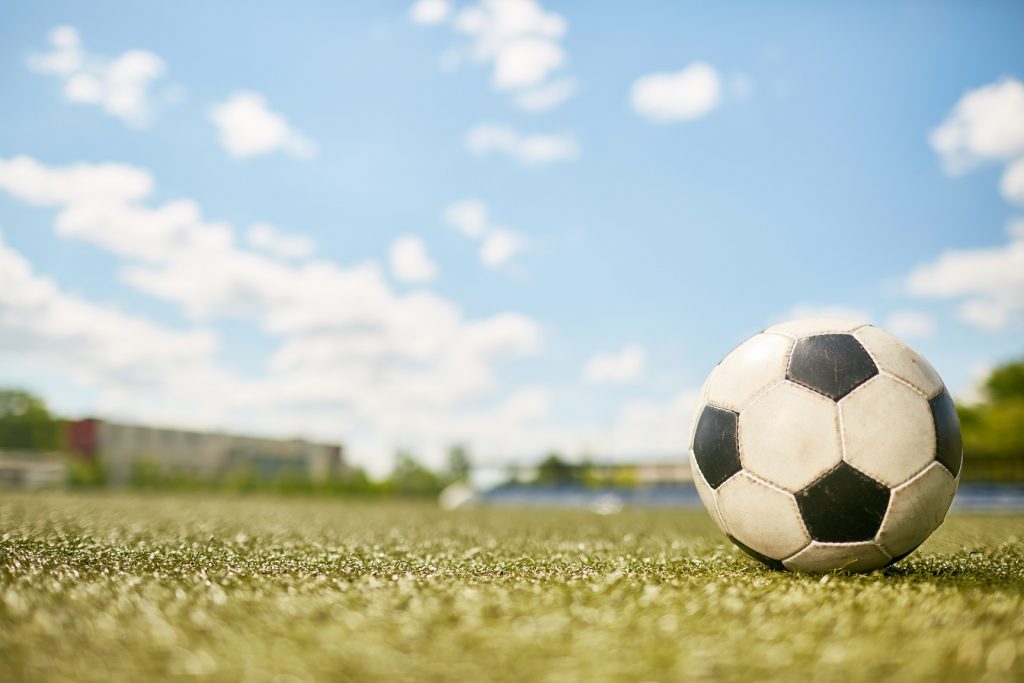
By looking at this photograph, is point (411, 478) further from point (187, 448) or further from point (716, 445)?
point (716, 445)

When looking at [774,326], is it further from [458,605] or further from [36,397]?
[36,397]

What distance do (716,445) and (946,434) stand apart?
1.36m

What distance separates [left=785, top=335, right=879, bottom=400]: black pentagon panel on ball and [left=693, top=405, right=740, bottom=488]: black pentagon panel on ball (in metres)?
0.47

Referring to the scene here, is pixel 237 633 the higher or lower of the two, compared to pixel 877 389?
lower

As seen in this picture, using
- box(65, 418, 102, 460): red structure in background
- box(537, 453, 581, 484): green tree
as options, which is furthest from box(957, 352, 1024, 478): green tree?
box(65, 418, 102, 460): red structure in background

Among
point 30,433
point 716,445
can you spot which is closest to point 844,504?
point 716,445

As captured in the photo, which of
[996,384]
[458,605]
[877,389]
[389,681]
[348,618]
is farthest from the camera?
[996,384]

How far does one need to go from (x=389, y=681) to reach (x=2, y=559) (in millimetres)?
3976

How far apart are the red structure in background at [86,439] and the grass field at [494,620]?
249 ft

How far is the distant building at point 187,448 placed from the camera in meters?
70.8

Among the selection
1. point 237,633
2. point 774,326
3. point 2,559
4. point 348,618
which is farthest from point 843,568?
point 2,559

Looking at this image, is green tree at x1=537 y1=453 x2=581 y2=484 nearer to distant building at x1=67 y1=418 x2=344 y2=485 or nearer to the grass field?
the grass field

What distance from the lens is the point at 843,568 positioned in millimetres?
4367

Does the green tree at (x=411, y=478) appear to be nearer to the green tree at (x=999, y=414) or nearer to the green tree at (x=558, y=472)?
the green tree at (x=558, y=472)
